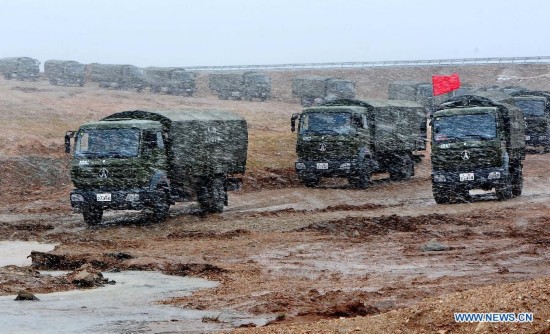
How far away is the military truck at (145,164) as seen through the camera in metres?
21.2

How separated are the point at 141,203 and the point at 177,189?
1.71m

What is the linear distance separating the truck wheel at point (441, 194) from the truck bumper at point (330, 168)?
3.71 metres

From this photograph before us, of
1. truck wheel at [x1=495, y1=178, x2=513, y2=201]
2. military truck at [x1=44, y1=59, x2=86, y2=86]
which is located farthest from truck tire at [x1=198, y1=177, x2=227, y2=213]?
military truck at [x1=44, y1=59, x2=86, y2=86]

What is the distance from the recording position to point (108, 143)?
21547mm

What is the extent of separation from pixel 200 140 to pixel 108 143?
2.71 meters

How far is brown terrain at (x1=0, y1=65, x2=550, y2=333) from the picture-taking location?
9.38m

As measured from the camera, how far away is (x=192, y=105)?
204 ft

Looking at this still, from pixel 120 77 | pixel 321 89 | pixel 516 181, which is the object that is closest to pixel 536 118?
pixel 516 181

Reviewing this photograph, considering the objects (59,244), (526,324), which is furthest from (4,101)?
(526,324)

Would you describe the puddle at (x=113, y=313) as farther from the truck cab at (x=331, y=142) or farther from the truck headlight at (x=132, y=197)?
the truck cab at (x=331, y=142)

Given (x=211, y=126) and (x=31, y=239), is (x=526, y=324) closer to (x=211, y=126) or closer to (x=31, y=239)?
(x=31, y=239)

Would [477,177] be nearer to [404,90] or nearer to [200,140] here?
[200,140]

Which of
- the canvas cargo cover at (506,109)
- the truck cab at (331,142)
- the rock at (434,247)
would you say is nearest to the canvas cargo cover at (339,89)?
the truck cab at (331,142)

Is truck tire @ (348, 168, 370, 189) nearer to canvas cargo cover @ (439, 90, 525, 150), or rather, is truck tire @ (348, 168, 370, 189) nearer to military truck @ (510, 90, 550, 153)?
canvas cargo cover @ (439, 90, 525, 150)
